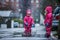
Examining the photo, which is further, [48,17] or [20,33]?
[20,33]

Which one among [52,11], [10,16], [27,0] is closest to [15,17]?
[10,16]

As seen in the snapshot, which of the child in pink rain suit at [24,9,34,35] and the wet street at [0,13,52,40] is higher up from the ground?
the child in pink rain suit at [24,9,34,35]

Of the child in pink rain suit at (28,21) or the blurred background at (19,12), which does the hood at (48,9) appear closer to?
the blurred background at (19,12)

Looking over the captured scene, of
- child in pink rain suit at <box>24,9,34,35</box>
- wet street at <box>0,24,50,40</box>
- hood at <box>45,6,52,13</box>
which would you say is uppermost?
hood at <box>45,6,52,13</box>

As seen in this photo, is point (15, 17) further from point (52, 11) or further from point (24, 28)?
point (52, 11)

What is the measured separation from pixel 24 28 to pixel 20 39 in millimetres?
156

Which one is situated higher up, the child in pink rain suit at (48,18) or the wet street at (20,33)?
the child in pink rain suit at (48,18)

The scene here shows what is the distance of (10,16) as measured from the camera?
2771 millimetres

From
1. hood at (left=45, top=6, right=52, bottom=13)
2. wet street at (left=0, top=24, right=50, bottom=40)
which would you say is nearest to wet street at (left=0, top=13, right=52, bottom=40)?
wet street at (left=0, top=24, right=50, bottom=40)

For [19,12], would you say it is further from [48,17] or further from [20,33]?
[48,17]

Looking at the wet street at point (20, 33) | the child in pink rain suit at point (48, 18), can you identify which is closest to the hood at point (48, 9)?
the child in pink rain suit at point (48, 18)

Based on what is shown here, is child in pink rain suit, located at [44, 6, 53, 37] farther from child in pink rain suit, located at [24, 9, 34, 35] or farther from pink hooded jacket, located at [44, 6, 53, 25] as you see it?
child in pink rain suit, located at [24, 9, 34, 35]

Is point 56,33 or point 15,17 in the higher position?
point 15,17

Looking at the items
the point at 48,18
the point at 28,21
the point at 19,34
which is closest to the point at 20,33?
the point at 19,34
